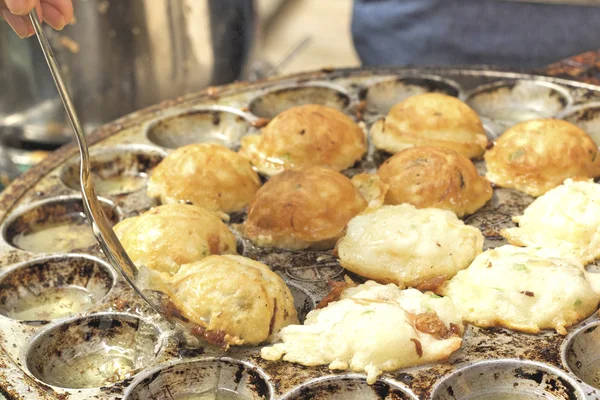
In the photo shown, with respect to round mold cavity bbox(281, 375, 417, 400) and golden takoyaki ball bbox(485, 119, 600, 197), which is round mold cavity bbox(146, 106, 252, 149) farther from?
round mold cavity bbox(281, 375, 417, 400)

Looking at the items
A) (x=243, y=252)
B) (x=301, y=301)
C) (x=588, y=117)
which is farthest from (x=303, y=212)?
(x=588, y=117)

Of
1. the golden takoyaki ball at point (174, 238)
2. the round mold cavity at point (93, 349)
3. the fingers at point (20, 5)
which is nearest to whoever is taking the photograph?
the fingers at point (20, 5)

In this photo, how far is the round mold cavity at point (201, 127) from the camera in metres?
4.30

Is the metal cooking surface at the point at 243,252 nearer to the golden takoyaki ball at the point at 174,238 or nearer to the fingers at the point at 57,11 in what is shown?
the golden takoyaki ball at the point at 174,238

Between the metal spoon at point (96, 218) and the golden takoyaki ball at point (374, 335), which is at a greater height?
the metal spoon at point (96, 218)

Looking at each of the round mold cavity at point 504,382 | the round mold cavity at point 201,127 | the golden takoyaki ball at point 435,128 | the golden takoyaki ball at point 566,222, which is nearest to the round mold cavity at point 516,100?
the golden takoyaki ball at point 435,128

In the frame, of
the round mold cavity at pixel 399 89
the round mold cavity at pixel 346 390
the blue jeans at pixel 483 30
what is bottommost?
the blue jeans at pixel 483 30

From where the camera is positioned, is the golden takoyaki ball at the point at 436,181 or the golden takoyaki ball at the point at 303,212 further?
the golden takoyaki ball at the point at 436,181

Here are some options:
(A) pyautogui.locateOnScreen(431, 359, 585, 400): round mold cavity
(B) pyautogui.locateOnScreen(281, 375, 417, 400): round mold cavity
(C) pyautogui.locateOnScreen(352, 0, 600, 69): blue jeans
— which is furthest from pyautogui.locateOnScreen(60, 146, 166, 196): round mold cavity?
(C) pyautogui.locateOnScreen(352, 0, 600, 69): blue jeans

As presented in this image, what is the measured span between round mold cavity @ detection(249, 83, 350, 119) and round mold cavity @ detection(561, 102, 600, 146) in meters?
1.22

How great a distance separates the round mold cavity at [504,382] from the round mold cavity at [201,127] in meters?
2.13

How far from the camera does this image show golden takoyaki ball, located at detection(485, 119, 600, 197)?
11.6 feet

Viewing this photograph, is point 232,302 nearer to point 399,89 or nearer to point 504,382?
point 504,382

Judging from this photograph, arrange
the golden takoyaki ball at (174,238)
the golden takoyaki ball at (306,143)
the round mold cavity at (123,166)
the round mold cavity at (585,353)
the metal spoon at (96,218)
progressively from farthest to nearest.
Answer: the round mold cavity at (123,166)
the golden takoyaki ball at (306,143)
the golden takoyaki ball at (174,238)
the round mold cavity at (585,353)
the metal spoon at (96,218)
